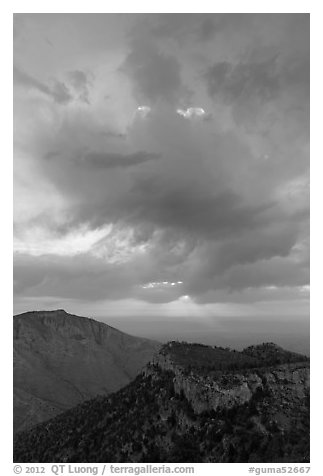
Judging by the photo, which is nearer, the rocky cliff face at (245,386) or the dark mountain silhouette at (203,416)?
the dark mountain silhouette at (203,416)

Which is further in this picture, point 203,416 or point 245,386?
point 245,386

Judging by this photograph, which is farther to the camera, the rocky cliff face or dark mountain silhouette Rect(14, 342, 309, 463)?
Result: the rocky cliff face

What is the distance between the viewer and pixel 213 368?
157ft

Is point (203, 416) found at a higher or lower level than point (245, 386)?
lower

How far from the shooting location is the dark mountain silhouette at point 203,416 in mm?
35062

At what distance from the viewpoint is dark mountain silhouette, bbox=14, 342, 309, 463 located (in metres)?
35.1

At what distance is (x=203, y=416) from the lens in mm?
40906
